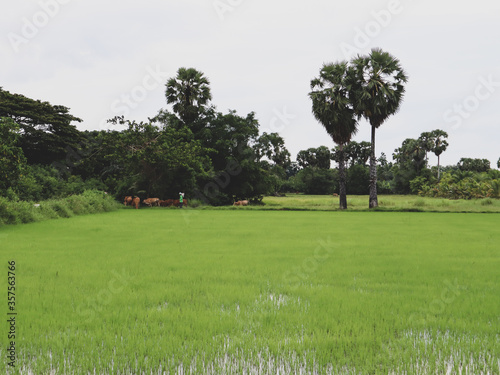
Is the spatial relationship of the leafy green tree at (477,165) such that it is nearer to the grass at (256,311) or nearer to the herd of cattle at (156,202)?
the herd of cattle at (156,202)

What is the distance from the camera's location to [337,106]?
107ft

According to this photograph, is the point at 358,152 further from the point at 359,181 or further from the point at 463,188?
the point at 463,188

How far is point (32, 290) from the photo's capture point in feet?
18.9

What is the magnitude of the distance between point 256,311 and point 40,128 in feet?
122

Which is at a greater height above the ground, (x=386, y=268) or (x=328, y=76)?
(x=328, y=76)

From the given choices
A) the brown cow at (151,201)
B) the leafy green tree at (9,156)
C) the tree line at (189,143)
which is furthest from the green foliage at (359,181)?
the leafy green tree at (9,156)

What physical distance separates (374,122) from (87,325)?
31731mm

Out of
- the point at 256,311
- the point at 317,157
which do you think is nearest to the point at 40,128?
the point at 256,311

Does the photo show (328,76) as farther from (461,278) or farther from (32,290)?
(32,290)

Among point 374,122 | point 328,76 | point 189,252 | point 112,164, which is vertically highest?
point 328,76

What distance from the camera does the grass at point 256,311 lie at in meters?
3.46

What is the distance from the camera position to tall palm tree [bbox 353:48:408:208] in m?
31.2

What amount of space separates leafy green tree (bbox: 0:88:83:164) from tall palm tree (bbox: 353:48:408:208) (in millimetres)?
28265

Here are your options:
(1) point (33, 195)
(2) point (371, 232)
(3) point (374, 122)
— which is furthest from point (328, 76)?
(1) point (33, 195)
